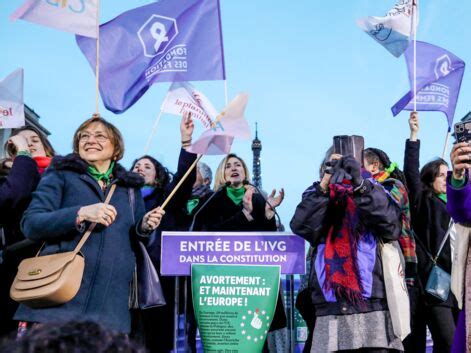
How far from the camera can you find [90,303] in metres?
4.20

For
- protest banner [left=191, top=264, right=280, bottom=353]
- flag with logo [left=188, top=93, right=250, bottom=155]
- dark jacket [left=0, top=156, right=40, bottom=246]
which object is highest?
flag with logo [left=188, top=93, right=250, bottom=155]

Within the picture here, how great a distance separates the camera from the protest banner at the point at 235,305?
5.28 meters

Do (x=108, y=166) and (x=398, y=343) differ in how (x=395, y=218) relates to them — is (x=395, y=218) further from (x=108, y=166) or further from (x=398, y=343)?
(x=108, y=166)

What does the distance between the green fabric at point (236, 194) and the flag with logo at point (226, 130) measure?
1131mm

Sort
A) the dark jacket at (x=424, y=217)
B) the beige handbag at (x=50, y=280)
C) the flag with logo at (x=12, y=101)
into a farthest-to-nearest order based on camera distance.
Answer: the flag with logo at (x=12, y=101) < the dark jacket at (x=424, y=217) < the beige handbag at (x=50, y=280)

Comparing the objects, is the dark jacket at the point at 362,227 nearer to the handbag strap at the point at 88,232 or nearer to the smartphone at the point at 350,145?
the smartphone at the point at 350,145

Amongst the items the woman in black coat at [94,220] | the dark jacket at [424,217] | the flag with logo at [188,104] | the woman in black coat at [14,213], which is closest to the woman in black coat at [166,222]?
the flag with logo at [188,104]

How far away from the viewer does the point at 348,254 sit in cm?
478

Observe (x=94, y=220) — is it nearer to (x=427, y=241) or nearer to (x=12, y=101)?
(x=427, y=241)

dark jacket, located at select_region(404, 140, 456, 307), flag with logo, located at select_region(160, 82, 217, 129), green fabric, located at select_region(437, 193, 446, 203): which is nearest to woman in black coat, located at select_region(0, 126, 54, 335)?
flag with logo, located at select_region(160, 82, 217, 129)

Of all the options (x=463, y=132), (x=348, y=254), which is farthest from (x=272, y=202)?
(x=463, y=132)

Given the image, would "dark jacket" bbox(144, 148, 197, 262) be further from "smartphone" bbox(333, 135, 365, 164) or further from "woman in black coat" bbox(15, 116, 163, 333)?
"smartphone" bbox(333, 135, 365, 164)

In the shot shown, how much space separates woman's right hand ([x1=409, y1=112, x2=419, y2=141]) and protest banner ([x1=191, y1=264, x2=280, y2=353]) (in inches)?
77.2

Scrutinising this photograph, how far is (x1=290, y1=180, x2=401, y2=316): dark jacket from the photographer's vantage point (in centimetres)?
467
